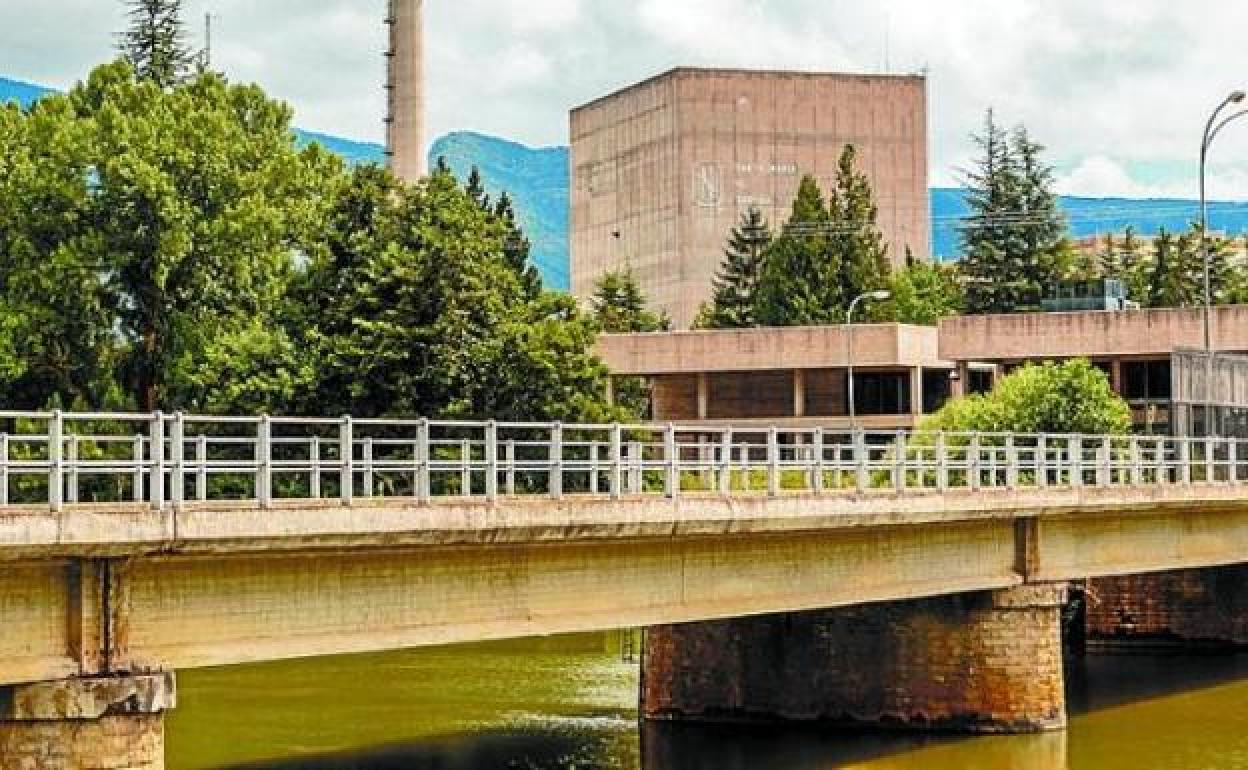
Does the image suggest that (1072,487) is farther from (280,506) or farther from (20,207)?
(20,207)

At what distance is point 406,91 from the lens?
366ft

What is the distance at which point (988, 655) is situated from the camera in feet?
127

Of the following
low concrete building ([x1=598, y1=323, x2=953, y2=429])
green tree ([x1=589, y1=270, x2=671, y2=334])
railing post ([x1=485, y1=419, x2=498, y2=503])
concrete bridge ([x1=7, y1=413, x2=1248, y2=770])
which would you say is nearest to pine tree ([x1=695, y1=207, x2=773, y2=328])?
green tree ([x1=589, y1=270, x2=671, y2=334])

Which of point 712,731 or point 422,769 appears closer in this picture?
point 422,769

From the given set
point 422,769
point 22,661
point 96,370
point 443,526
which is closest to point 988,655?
point 422,769

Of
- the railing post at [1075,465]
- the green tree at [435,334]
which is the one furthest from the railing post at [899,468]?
the green tree at [435,334]

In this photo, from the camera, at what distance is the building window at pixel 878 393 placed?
343 feet

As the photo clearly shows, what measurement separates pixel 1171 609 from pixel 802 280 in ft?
193

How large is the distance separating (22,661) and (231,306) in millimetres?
44862

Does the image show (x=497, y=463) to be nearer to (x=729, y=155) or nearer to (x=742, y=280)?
(x=742, y=280)

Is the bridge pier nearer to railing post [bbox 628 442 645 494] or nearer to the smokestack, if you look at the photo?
railing post [bbox 628 442 645 494]

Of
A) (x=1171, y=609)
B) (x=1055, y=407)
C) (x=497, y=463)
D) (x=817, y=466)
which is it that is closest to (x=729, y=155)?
(x=1055, y=407)

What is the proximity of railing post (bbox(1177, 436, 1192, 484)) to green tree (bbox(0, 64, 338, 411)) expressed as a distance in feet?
89.3

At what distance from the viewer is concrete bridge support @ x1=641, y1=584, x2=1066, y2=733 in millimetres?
38781
